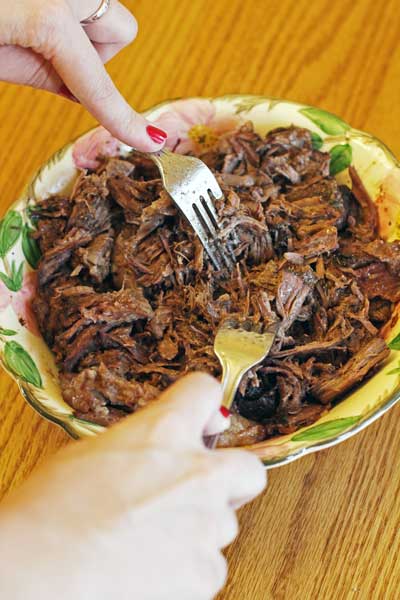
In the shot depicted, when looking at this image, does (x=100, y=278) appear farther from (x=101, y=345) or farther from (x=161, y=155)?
(x=161, y=155)

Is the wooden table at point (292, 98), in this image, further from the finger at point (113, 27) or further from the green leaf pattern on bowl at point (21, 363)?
the finger at point (113, 27)

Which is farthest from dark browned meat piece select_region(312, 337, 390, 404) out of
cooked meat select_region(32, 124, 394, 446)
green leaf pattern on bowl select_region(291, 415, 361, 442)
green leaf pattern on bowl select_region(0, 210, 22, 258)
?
green leaf pattern on bowl select_region(0, 210, 22, 258)

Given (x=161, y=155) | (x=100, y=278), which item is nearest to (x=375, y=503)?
(x=100, y=278)

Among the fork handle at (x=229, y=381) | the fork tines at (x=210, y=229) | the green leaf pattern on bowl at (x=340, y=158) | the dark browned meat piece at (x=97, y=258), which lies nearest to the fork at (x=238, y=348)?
the fork handle at (x=229, y=381)

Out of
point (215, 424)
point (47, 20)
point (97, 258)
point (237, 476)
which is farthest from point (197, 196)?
point (237, 476)

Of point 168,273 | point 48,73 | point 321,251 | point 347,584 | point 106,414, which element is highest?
point 48,73

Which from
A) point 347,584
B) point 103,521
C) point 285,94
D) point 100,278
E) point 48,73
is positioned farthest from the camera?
point 285,94

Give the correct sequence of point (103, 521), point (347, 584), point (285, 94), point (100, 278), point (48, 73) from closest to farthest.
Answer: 1. point (103, 521)
2. point (347, 584)
3. point (48, 73)
4. point (100, 278)
5. point (285, 94)
